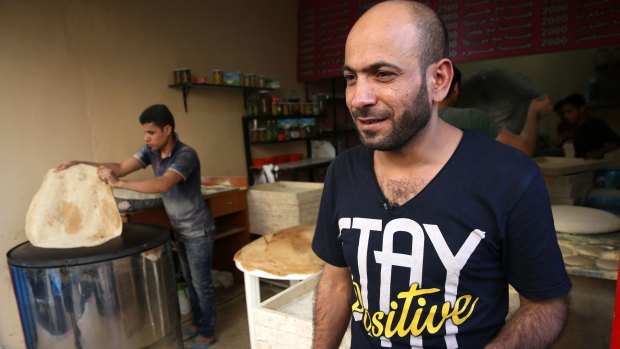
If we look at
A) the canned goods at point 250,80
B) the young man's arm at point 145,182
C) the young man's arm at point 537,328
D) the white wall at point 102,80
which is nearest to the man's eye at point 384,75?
the young man's arm at point 537,328

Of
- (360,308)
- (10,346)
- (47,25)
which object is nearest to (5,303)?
(10,346)

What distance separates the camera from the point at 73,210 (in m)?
2.21

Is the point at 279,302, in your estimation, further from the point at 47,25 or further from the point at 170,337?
the point at 47,25

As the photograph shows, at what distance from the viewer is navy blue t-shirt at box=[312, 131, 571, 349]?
32.4 inches

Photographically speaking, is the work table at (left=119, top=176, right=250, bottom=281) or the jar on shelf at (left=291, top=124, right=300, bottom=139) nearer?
the work table at (left=119, top=176, right=250, bottom=281)

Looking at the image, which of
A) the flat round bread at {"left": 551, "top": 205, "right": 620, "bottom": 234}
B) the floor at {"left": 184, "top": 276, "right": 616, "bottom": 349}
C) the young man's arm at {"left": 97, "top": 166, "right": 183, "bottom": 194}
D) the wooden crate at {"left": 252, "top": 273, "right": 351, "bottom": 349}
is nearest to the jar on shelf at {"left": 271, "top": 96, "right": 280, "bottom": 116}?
the young man's arm at {"left": 97, "top": 166, "right": 183, "bottom": 194}

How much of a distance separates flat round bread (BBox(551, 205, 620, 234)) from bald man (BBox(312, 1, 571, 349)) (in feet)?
3.30

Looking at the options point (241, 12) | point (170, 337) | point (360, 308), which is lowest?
point (170, 337)

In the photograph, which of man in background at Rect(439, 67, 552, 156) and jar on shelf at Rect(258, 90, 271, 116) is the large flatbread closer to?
man in background at Rect(439, 67, 552, 156)

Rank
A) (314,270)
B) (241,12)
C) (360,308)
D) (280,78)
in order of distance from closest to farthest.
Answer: (360,308)
(314,270)
(241,12)
(280,78)

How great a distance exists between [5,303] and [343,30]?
3.99 m

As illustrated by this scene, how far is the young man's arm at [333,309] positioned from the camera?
115 centimetres

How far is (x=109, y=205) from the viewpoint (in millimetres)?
2229

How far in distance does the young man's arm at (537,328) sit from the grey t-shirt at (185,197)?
2.10 m
